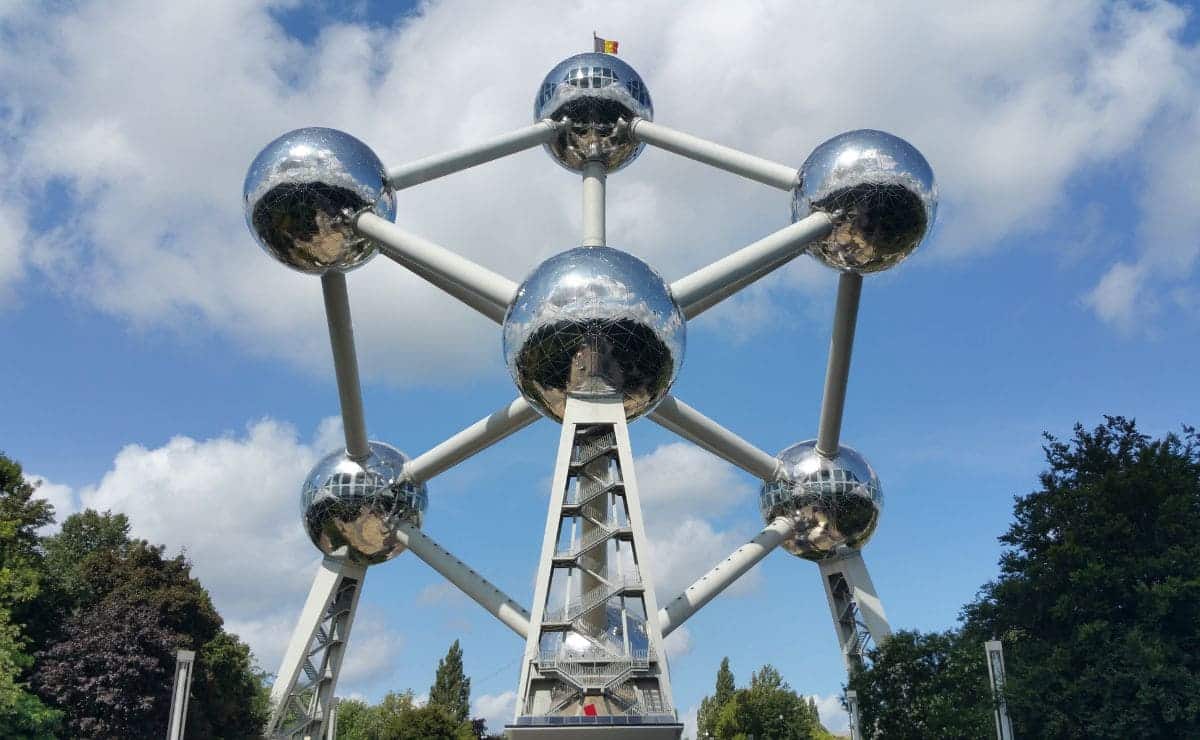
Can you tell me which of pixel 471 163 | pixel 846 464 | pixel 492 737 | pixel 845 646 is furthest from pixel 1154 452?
pixel 492 737

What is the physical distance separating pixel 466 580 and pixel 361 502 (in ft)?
10.3

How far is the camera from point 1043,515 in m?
23.1

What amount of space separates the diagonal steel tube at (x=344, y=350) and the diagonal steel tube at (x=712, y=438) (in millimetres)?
6625

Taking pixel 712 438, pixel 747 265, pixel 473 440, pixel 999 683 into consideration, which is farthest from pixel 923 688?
pixel 473 440

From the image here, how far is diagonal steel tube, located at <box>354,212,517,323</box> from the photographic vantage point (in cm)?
2023

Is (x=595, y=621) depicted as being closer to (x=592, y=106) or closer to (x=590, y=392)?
(x=590, y=392)

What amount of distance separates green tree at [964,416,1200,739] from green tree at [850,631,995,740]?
83 centimetres

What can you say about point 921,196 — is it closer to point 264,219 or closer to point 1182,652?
point 1182,652

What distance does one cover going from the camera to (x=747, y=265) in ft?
70.2

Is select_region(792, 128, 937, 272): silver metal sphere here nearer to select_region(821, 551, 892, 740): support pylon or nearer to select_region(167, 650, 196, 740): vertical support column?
select_region(821, 551, 892, 740): support pylon

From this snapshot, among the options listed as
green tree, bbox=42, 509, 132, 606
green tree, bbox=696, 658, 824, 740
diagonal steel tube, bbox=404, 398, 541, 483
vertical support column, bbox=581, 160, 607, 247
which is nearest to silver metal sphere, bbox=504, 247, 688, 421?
diagonal steel tube, bbox=404, 398, 541, 483

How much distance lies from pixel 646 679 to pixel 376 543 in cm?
1040

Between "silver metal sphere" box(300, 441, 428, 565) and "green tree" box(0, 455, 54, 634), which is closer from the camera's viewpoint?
"green tree" box(0, 455, 54, 634)

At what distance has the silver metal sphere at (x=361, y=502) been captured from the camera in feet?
83.3
